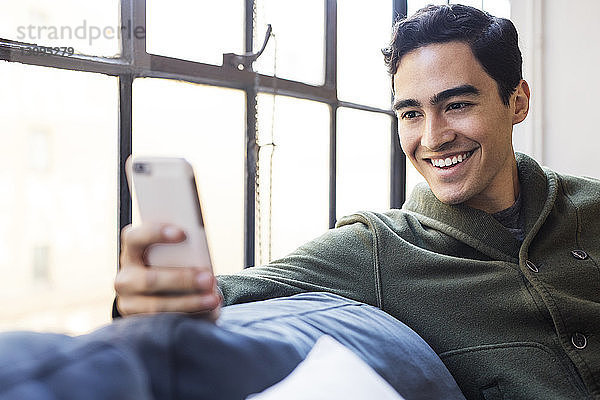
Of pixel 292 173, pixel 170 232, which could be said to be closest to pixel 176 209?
pixel 170 232

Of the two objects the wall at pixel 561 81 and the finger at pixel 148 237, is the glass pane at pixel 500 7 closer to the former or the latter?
the wall at pixel 561 81

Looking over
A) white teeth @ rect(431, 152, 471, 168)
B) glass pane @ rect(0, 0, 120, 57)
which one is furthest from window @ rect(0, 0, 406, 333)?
white teeth @ rect(431, 152, 471, 168)

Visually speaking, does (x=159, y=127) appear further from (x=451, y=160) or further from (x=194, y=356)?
(x=194, y=356)

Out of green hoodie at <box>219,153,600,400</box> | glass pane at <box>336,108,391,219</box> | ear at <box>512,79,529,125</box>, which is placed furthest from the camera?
glass pane at <box>336,108,391,219</box>

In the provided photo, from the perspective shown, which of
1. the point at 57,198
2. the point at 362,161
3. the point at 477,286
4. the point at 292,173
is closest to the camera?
the point at 57,198

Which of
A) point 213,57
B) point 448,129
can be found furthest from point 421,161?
point 213,57

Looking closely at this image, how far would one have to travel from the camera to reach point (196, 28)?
1.53 metres

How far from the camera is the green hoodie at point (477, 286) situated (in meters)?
1.25

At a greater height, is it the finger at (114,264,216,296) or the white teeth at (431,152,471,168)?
the white teeth at (431,152,471,168)

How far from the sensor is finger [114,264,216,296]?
660 millimetres

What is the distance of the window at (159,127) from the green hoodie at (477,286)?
1.09ft

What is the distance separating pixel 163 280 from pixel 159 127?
2.70 feet

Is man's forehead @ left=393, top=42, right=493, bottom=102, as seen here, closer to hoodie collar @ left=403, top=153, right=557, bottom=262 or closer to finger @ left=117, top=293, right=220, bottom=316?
hoodie collar @ left=403, top=153, right=557, bottom=262

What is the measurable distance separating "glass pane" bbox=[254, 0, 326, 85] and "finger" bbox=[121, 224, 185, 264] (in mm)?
1037
